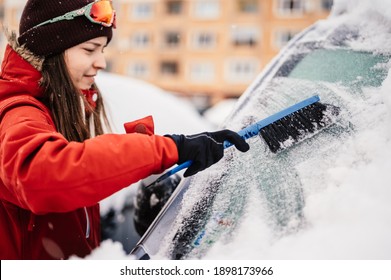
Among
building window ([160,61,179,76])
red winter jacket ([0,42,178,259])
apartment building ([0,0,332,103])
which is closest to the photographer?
red winter jacket ([0,42,178,259])

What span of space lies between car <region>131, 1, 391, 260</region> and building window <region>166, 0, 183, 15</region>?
29.0 metres

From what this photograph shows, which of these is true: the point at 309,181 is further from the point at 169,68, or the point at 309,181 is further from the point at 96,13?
the point at 169,68

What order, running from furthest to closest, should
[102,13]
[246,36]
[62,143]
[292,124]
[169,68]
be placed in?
[169,68] → [246,36] → [102,13] → [292,124] → [62,143]

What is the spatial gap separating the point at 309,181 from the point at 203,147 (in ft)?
1.20

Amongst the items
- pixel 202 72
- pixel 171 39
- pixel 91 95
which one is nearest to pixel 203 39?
pixel 202 72

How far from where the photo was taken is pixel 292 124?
5.10ft

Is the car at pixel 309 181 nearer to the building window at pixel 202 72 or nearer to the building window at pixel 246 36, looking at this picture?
the building window at pixel 246 36

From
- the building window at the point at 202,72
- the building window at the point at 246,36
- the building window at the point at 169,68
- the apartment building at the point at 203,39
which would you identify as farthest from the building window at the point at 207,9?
the building window at the point at 169,68

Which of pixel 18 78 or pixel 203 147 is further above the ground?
pixel 18 78

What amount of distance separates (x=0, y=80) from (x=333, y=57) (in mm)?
1343

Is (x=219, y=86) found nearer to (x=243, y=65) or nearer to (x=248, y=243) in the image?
(x=243, y=65)

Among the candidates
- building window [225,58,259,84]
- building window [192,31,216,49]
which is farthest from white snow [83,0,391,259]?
building window [192,31,216,49]

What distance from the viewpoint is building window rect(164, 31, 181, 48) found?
2966cm

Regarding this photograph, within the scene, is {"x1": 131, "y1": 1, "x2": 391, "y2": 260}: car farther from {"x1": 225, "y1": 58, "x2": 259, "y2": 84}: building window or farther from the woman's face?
{"x1": 225, "y1": 58, "x2": 259, "y2": 84}: building window
